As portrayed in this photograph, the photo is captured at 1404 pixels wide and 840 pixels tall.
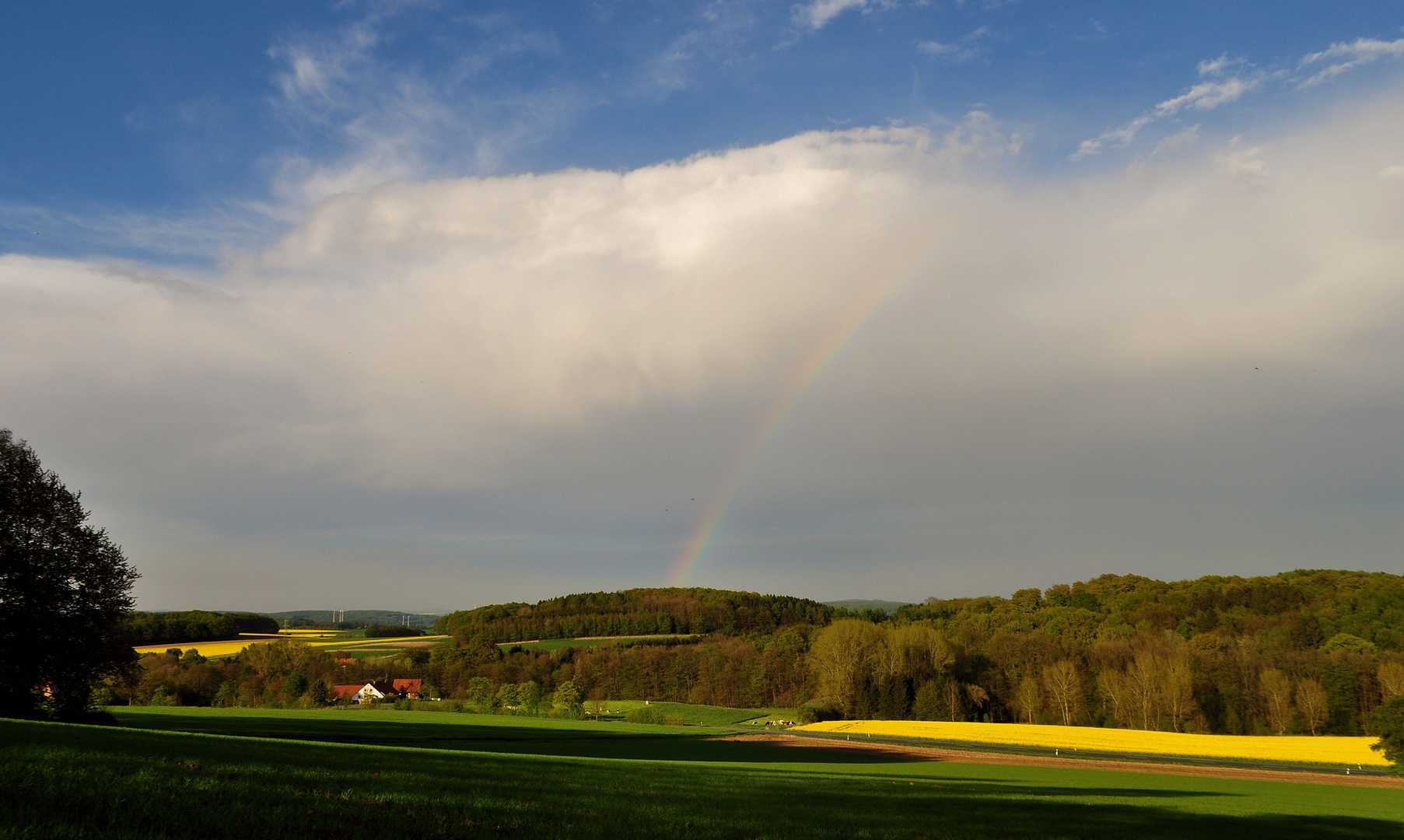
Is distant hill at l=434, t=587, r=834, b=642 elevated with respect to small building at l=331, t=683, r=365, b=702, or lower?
elevated

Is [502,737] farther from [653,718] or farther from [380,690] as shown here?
[380,690]

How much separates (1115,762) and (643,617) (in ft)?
433

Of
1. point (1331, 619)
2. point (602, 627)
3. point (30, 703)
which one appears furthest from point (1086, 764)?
point (602, 627)

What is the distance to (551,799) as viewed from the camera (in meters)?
15.9

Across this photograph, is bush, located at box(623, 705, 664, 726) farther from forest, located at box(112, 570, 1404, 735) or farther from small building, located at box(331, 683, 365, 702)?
small building, located at box(331, 683, 365, 702)

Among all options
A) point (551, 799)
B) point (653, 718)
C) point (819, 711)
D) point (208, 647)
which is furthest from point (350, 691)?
point (551, 799)

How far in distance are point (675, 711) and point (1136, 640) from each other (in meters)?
63.7

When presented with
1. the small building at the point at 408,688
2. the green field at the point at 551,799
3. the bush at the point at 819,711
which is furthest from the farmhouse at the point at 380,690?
the green field at the point at 551,799

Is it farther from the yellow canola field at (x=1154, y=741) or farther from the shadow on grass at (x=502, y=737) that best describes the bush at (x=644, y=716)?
the yellow canola field at (x=1154, y=741)

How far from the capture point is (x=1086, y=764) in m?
53.5

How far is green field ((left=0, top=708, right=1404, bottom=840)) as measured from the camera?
984 centimetres

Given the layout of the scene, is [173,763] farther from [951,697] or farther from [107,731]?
[951,697]

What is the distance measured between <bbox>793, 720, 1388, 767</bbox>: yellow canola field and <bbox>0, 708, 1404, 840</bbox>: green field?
25746 mm

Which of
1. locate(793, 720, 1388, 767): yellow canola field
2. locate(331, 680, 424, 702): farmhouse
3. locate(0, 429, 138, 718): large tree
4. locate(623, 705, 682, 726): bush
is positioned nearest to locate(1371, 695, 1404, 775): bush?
locate(793, 720, 1388, 767): yellow canola field
